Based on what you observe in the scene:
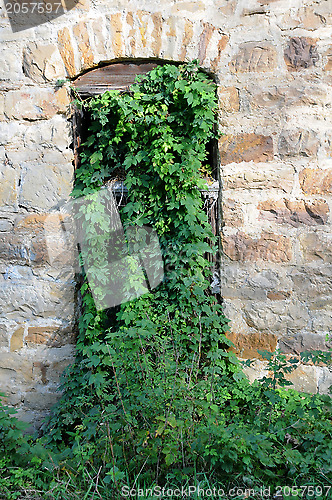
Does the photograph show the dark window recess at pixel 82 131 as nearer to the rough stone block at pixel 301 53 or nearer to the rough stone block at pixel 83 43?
the rough stone block at pixel 83 43

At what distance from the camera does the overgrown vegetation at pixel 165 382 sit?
2.02 metres

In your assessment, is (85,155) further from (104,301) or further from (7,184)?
(104,301)

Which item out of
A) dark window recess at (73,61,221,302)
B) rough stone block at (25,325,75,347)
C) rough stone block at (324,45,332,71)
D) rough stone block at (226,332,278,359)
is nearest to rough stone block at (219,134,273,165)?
dark window recess at (73,61,221,302)

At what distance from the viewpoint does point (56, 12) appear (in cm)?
283

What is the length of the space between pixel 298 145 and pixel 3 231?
7.63ft

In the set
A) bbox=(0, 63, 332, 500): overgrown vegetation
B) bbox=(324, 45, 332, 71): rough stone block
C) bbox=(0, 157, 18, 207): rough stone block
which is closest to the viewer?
bbox=(0, 63, 332, 500): overgrown vegetation

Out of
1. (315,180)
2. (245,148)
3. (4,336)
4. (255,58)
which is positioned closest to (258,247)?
(315,180)

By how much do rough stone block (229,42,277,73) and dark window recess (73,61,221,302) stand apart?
563 millimetres

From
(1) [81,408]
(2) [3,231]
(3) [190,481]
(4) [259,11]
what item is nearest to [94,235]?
(2) [3,231]

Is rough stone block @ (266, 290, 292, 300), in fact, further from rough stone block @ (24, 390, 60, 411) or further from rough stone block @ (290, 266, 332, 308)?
rough stone block @ (24, 390, 60, 411)

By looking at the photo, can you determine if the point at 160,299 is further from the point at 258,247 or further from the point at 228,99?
the point at 228,99

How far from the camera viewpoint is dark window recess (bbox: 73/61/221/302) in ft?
9.50

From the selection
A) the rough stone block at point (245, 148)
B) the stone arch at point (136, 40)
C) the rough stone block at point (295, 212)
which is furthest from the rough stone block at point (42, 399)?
the stone arch at point (136, 40)

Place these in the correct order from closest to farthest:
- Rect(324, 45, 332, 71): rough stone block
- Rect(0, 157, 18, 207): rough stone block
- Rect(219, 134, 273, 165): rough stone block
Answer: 1. Rect(324, 45, 332, 71): rough stone block
2. Rect(219, 134, 273, 165): rough stone block
3. Rect(0, 157, 18, 207): rough stone block
